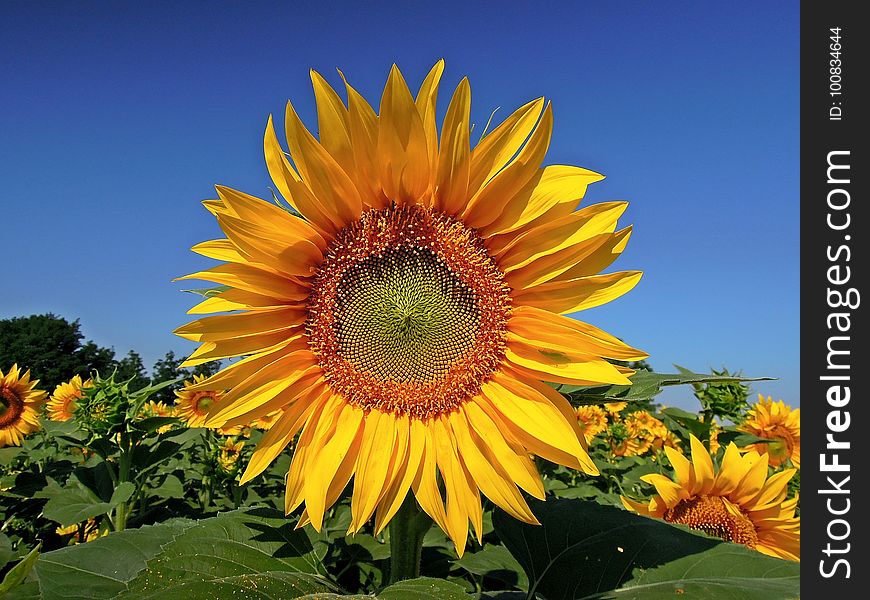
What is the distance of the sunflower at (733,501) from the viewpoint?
340cm

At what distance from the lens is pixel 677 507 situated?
3486 millimetres

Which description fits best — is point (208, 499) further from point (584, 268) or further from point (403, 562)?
point (584, 268)

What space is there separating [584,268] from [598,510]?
0.92 meters

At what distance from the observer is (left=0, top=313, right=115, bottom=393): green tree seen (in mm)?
38125

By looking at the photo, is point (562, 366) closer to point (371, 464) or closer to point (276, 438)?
point (371, 464)

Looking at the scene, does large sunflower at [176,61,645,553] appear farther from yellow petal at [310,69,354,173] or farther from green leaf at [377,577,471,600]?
green leaf at [377,577,471,600]

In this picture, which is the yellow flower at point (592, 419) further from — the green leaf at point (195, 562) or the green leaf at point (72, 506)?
the green leaf at point (195, 562)

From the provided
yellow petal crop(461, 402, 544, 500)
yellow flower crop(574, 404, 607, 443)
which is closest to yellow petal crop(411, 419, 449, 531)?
yellow petal crop(461, 402, 544, 500)

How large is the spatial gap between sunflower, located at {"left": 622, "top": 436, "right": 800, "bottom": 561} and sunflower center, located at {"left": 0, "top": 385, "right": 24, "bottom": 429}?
7163 mm

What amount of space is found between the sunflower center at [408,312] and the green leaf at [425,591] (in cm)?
65

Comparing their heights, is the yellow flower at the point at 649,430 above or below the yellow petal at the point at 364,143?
below

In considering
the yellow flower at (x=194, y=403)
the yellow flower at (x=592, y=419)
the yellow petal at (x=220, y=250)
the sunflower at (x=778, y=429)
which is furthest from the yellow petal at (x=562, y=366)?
the yellow flower at (x=592, y=419)

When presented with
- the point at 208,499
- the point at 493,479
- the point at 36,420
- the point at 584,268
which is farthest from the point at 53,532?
the point at 584,268
